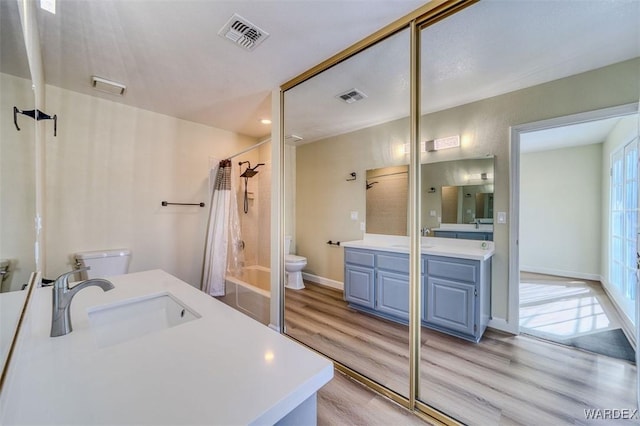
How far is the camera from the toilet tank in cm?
242

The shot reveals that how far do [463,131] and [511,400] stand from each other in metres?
2.08

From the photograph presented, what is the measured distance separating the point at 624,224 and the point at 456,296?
1598 millimetres

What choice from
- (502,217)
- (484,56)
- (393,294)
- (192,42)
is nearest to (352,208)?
(393,294)

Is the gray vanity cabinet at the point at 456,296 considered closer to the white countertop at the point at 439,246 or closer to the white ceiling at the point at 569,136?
the white countertop at the point at 439,246

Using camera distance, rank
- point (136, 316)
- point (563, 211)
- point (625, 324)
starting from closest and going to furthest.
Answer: point (136, 316)
point (625, 324)
point (563, 211)

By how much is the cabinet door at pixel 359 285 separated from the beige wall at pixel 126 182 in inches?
80.8

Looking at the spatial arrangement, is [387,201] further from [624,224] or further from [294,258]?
[624,224]

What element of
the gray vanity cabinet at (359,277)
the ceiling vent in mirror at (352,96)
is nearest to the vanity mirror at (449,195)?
the gray vanity cabinet at (359,277)

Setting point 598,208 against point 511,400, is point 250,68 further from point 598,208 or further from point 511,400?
point 598,208

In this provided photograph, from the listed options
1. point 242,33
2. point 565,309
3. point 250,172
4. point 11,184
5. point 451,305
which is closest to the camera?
point 11,184

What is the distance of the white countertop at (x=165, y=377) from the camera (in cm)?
56

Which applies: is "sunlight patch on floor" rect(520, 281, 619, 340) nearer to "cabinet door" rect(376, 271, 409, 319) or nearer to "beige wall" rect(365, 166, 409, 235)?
"cabinet door" rect(376, 271, 409, 319)

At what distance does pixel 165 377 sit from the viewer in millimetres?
682

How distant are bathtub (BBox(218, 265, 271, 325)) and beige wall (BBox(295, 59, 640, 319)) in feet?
2.25
